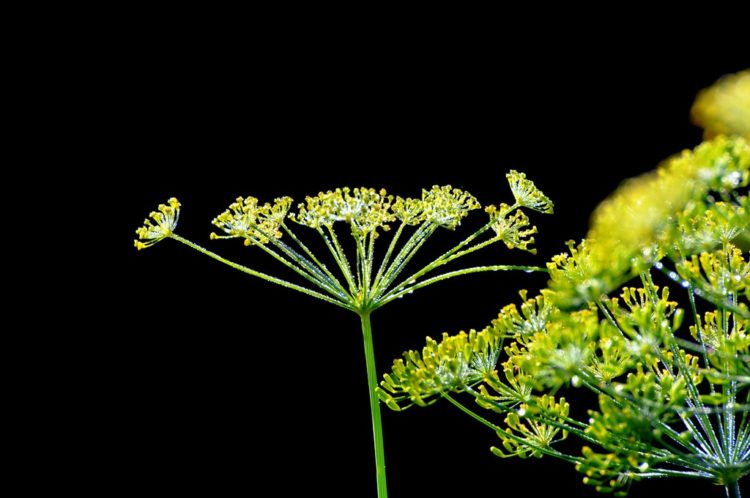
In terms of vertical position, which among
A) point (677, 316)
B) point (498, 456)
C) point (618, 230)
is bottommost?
point (498, 456)

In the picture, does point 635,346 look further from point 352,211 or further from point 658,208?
point 352,211

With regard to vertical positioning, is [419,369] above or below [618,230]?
below

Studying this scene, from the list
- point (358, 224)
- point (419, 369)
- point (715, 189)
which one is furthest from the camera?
point (358, 224)

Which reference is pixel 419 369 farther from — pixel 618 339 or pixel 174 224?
pixel 174 224

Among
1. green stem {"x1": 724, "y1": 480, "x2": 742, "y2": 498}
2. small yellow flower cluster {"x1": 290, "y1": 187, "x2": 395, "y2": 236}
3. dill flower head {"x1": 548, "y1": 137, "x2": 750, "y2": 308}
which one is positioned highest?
small yellow flower cluster {"x1": 290, "y1": 187, "x2": 395, "y2": 236}

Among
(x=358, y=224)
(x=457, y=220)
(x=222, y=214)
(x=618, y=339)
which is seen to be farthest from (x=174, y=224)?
(x=618, y=339)

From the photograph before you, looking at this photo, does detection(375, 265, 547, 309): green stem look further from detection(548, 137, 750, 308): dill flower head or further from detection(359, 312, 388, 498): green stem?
detection(548, 137, 750, 308): dill flower head

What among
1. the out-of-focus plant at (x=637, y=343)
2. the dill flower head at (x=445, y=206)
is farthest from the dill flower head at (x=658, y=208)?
the dill flower head at (x=445, y=206)

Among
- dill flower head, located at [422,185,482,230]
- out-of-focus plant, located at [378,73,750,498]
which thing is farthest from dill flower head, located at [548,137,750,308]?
dill flower head, located at [422,185,482,230]
